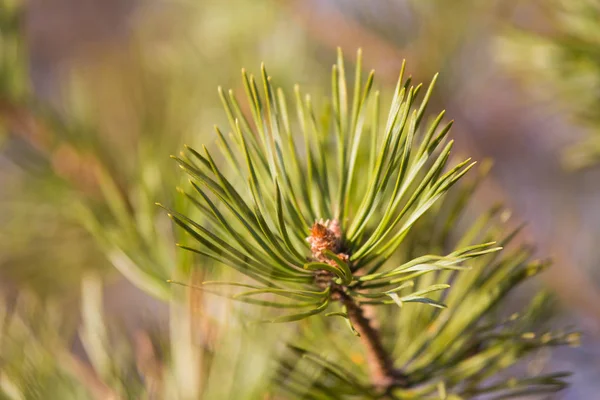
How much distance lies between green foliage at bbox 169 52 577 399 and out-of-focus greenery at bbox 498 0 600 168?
16 cm

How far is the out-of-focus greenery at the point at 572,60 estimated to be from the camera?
1.19 ft

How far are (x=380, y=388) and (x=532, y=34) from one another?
0.85ft

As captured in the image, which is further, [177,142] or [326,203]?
[177,142]

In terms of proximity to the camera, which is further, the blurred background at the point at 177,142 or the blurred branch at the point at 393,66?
the blurred branch at the point at 393,66

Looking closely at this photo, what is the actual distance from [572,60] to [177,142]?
11.6 inches

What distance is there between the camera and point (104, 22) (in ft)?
3.51

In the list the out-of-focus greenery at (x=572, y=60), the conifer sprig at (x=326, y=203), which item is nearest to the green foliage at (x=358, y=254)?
the conifer sprig at (x=326, y=203)

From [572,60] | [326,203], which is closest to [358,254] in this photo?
[326,203]

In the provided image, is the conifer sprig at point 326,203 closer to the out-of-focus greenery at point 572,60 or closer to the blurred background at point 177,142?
the blurred background at point 177,142

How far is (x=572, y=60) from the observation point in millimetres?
371

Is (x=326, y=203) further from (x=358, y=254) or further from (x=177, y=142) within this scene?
(x=177, y=142)

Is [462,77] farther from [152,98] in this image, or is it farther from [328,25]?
[152,98]

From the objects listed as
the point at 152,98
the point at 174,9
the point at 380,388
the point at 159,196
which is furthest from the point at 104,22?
the point at 380,388

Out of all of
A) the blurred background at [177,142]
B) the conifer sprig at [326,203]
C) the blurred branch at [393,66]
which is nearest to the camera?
the conifer sprig at [326,203]
